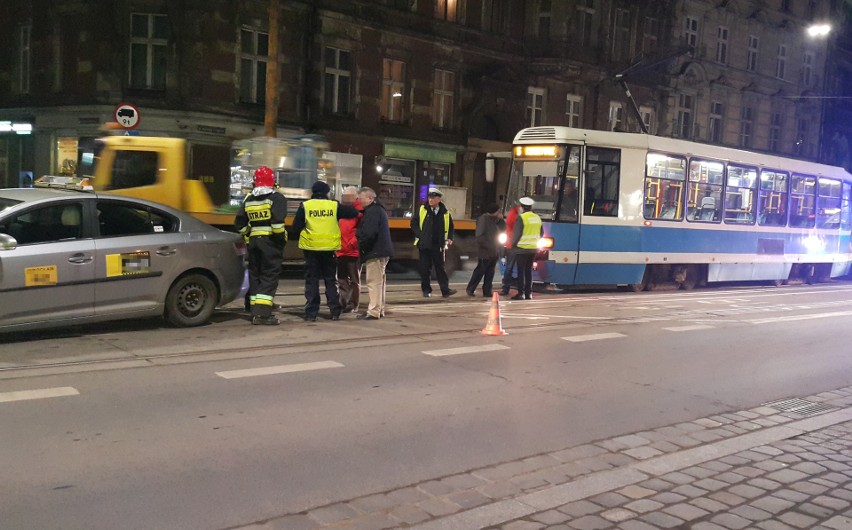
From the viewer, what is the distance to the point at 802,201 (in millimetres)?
21156

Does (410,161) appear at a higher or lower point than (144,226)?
higher

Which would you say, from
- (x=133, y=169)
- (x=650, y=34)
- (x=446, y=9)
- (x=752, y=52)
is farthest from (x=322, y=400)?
(x=752, y=52)

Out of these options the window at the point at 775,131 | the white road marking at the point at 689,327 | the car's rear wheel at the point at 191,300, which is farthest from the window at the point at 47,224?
the window at the point at 775,131

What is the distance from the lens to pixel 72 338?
832cm

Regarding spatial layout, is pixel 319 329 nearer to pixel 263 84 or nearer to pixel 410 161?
pixel 263 84

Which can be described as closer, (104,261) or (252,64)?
(104,261)

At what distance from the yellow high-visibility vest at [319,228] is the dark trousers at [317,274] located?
110 mm

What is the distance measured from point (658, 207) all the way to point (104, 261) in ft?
39.3

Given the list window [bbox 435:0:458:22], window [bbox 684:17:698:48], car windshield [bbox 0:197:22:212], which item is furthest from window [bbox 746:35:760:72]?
car windshield [bbox 0:197:22:212]

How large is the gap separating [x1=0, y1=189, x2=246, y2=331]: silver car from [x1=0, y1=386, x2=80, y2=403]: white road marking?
6.01 ft

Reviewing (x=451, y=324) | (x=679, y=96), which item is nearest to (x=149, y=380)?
(x=451, y=324)

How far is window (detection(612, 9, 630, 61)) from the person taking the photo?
33.9 meters

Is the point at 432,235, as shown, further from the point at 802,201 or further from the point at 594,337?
the point at 802,201

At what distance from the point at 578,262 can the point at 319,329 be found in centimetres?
739
